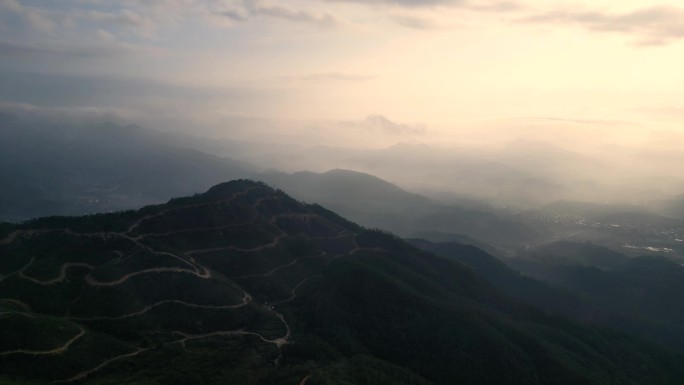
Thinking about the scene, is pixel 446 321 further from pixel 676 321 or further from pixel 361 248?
pixel 676 321

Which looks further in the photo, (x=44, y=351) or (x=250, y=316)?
(x=250, y=316)

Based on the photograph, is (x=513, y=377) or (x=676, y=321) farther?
(x=676, y=321)

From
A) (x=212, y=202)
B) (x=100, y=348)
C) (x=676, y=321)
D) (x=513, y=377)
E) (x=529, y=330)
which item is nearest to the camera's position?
(x=100, y=348)

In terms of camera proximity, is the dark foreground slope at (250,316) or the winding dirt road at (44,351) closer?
the winding dirt road at (44,351)

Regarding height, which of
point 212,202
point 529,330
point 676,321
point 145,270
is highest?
point 212,202

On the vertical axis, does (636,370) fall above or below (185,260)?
below

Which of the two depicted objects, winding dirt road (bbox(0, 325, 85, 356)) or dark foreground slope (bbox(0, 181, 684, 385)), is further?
dark foreground slope (bbox(0, 181, 684, 385))

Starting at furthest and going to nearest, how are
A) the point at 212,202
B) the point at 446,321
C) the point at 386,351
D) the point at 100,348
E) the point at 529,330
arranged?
the point at 212,202 → the point at 529,330 → the point at 446,321 → the point at 386,351 → the point at 100,348

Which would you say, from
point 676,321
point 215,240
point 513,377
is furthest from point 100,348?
point 676,321
